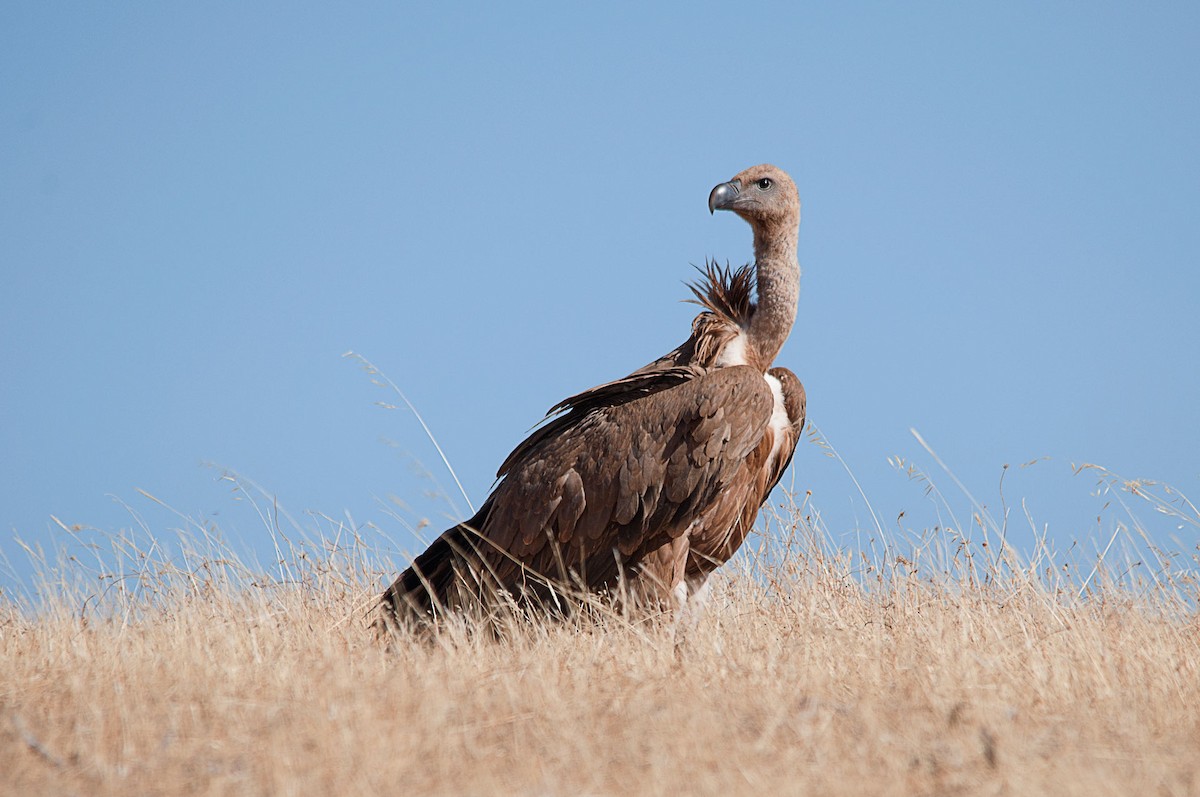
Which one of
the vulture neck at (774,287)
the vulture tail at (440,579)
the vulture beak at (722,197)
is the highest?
the vulture beak at (722,197)

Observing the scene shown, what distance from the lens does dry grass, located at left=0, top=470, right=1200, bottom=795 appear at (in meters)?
3.81

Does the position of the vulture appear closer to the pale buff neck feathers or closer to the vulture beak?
the pale buff neck feathers

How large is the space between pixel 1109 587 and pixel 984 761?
4.09 m

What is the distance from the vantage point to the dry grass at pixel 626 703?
3.81 meters

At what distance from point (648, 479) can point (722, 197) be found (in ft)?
6.72

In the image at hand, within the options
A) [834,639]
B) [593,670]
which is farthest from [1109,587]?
[593,670]

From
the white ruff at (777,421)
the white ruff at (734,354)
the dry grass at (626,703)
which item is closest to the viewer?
the dry grass at (626,703)

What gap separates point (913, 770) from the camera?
12.7 feet

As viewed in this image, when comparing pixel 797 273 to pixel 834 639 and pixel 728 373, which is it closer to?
pixel 728 373

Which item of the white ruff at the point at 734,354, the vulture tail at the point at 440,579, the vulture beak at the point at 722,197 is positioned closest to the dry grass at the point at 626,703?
the vulture tail at the point at 440,579

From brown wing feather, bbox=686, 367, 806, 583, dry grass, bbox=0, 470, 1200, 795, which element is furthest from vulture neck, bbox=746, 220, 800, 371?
dry grass, bbox=0, 470, 1200, 795

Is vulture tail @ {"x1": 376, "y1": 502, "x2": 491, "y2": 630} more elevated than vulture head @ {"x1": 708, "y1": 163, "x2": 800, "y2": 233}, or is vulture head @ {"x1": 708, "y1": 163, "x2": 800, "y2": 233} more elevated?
vulture head @ {"x1": 708, "y1": 163, "x2": 800, "y2": 233}

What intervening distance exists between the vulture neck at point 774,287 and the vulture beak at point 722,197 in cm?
24

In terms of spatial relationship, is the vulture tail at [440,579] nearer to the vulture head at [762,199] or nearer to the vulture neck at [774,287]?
the vulture neck at [774,287]
